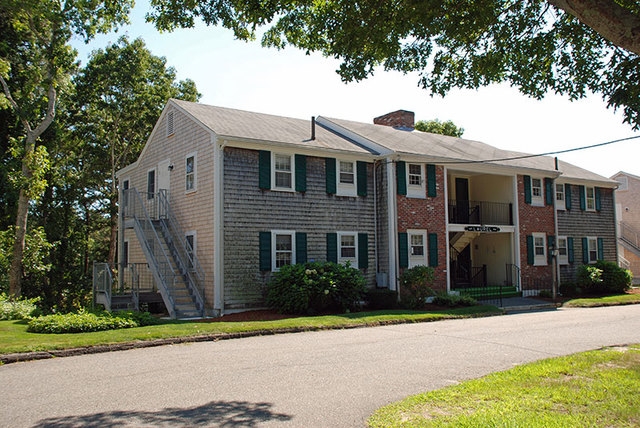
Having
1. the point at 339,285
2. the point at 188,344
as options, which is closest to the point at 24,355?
the point at 188,344

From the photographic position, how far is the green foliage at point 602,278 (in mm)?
24750

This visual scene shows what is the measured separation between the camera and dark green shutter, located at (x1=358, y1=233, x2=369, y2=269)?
20078mm

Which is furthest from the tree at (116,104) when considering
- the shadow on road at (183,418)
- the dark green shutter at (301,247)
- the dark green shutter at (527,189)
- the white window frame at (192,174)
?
the shadow on road at (183,418)

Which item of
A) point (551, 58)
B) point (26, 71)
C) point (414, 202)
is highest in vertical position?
point (26, 71)

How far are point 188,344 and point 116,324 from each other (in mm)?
2836

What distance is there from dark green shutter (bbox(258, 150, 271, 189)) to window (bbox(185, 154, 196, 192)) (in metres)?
2.44

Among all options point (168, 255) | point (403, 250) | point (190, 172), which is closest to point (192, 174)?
point (190, 172)

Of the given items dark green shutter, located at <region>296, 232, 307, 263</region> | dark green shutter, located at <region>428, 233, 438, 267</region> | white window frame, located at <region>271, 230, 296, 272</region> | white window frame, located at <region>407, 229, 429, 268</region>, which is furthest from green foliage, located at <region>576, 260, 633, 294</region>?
white window frame, located at <region>271, 230, 296, 272</region>

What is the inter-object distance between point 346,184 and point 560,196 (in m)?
12.6

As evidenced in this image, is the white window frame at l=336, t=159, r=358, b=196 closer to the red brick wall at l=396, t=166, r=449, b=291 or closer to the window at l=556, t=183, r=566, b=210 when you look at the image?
the red brick wall at l=396, t=166, r=449, b=291

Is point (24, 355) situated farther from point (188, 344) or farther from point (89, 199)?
point (89, 199)

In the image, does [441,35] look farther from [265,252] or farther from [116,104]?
[116,104]

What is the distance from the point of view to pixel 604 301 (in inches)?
858

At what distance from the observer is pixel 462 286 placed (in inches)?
973
